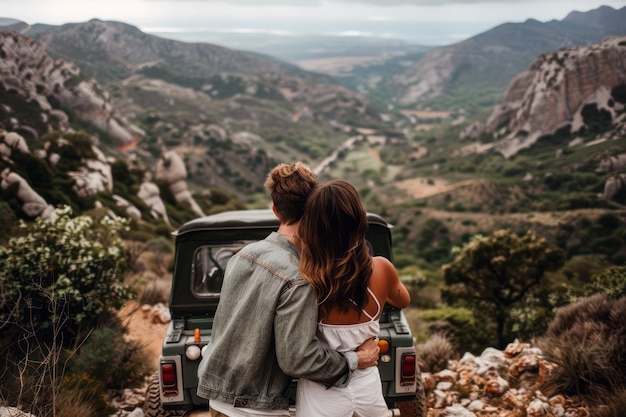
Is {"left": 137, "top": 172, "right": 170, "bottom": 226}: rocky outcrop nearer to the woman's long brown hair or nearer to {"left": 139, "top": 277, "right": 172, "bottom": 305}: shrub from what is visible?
{"left": 139, "top": 277, "right": 172, "bottom": 305}: shrub

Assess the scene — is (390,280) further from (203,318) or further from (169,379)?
(203,318)

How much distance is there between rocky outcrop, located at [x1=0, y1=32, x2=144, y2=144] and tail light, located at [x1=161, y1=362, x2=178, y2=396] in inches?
1279

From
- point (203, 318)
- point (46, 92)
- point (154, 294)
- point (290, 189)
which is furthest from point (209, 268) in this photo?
point (46, 92)


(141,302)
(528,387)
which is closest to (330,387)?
(528,387)

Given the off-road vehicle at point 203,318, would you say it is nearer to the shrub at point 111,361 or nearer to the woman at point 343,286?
the woman at point 343,286

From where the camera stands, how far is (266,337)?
2.20 metres

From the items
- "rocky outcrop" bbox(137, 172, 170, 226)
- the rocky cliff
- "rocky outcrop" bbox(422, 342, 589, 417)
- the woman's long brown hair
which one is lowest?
"rocky outcrop" bbox(137, 172, 170, 226)

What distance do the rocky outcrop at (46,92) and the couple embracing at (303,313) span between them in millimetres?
34140

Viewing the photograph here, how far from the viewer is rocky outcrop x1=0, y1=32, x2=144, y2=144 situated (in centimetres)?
3900

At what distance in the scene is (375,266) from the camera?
95.1 inches

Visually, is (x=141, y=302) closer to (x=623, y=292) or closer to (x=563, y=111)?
(x=623, y=292)

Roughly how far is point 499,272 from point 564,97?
64140mm

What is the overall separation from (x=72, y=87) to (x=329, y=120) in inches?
3513

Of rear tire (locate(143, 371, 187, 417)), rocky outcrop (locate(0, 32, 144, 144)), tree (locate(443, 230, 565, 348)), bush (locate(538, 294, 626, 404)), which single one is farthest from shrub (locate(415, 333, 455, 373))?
rocky outcrop (locate(0, 32, 144, 144))
